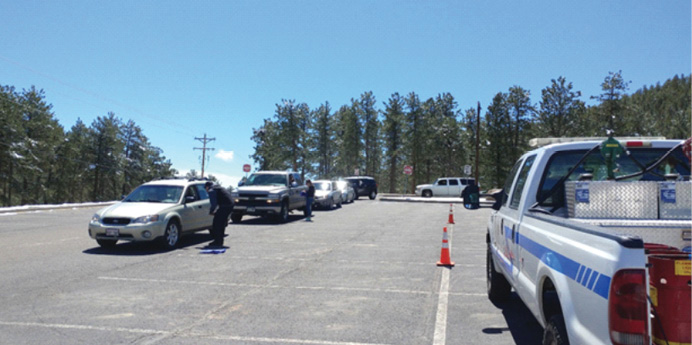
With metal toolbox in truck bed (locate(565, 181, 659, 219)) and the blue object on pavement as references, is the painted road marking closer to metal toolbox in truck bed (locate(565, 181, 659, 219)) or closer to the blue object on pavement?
metal toolbox in truck bed (locate(565, 181, 659, 219))

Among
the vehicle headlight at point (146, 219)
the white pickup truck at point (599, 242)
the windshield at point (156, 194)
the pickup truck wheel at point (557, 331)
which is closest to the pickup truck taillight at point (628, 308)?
the white pickup truck at point (599, 242)

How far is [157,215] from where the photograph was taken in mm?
11562

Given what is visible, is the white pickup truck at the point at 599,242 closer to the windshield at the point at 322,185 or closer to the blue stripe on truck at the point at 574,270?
the blue stripe on truck at the point at 574,270

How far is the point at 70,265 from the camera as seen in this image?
9.55 metres

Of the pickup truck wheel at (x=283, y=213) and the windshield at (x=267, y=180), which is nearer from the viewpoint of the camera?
the pickup truck wheel at (x=283, y=213)

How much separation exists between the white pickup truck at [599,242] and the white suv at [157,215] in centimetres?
782

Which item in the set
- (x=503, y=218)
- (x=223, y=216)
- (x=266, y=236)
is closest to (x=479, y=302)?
(x=503, y=218)

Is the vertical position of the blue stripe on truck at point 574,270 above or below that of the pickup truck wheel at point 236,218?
above

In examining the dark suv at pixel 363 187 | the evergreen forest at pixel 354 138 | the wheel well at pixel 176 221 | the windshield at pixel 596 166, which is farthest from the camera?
the evergreen forest at pixel 354 138

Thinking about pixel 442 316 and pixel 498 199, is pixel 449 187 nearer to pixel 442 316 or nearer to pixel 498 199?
pixel 498 199

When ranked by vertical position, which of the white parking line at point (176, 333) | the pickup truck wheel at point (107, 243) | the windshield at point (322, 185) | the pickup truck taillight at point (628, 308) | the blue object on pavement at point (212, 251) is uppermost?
the windshield at point (322, 185)

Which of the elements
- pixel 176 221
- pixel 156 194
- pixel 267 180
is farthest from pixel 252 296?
pixel 267 180

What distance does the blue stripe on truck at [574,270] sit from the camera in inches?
100

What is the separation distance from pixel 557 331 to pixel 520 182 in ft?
8.37
